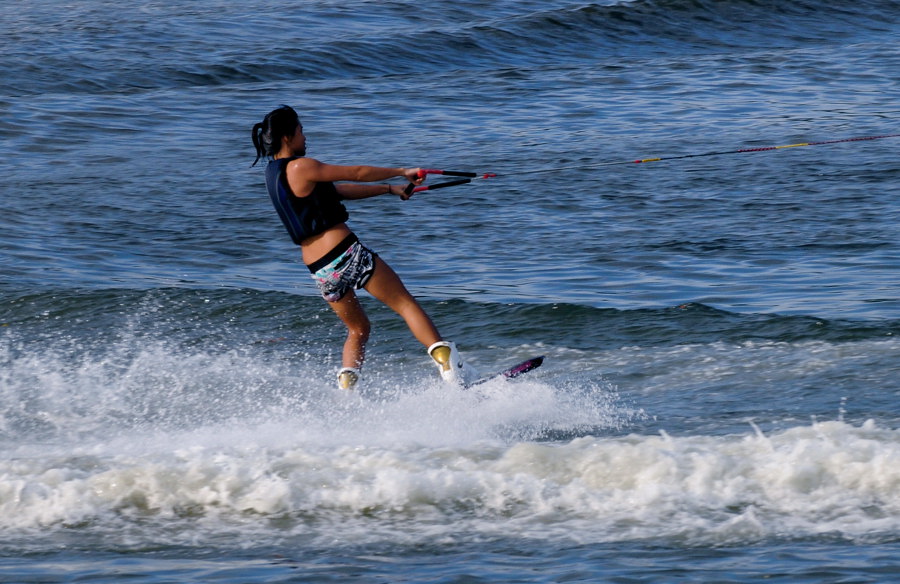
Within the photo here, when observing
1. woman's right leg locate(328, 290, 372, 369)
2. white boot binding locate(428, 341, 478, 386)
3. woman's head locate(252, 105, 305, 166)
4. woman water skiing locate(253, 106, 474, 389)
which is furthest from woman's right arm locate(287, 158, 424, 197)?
white boot binding locate(428, 341, 478, 386)

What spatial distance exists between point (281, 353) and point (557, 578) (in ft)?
14.2

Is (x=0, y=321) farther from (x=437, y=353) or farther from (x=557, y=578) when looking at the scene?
(x=557, y=578)

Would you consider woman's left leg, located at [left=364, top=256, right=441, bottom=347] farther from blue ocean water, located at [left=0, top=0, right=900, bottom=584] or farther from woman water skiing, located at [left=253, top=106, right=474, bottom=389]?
blue ocean water, located at [left=0, top=0, right=900, bottom=584]

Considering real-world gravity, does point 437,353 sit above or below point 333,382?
above

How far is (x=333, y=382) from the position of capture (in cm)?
816

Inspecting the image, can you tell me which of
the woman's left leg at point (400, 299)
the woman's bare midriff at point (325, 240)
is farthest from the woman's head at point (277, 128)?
the woman's left leg at point (400, 299)

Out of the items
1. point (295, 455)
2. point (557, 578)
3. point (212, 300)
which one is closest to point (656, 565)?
point (557, 578)

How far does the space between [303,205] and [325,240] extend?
0.24m

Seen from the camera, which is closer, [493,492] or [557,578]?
[557,578]

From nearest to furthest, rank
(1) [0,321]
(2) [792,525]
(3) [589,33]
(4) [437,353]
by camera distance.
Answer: (2) [792,525]
(4) [437,353]
(1) [0,321]
(3) [589,33]

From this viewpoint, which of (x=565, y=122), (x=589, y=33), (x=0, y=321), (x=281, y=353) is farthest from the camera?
(x=589, y=33)

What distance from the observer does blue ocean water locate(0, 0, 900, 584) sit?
5539 millimetres

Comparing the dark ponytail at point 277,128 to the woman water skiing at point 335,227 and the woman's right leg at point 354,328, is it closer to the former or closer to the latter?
the woman water skiing at point 335,227

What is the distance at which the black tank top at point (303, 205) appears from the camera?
669cm
